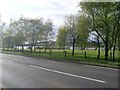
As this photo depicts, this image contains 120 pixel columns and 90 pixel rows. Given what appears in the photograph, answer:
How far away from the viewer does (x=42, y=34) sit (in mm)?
58906

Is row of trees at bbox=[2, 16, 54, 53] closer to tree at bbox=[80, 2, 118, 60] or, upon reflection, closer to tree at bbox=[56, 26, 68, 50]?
tree at bbox=[56, 26, 68, 50]

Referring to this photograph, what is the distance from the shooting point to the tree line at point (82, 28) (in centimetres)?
3291

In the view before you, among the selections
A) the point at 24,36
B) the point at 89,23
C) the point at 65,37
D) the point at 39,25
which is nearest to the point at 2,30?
the point at 24,36

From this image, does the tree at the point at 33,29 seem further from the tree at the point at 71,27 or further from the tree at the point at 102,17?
the tree at the point at 102,17

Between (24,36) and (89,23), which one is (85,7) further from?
(24,36)

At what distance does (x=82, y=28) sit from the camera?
1364 inches

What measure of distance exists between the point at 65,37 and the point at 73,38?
3.63 metres

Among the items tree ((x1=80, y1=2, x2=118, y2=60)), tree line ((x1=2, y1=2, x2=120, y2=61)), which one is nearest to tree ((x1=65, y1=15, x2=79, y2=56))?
tree line ((x1=2, y1=2, x2=120, y2=61))

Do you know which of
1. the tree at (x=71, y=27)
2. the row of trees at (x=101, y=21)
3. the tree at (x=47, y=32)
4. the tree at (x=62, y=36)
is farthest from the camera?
the tree at (x=47, y=32)

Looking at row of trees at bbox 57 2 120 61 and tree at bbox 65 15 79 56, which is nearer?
row of trees at bbox 57 2 120 61

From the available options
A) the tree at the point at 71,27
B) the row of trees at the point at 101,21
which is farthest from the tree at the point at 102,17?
the tree at the point at 71,27

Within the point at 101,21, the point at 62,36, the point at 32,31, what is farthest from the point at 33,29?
the point at 101,21

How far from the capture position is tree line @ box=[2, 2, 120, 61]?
108 ft

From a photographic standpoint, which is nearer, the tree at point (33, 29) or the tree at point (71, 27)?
the tree at point (71, 27)
